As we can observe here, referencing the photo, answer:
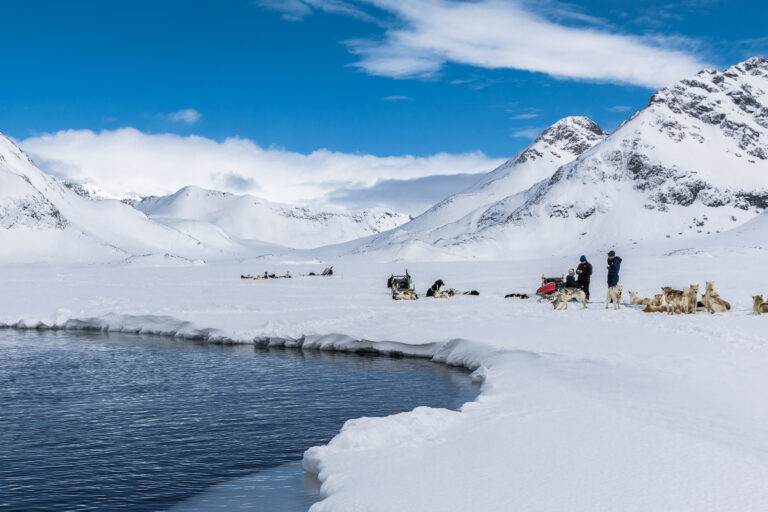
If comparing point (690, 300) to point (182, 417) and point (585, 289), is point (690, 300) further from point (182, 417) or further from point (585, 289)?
point (182, 417)

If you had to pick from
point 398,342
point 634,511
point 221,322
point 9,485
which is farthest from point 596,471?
point 221,322

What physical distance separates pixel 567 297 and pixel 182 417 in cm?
1829

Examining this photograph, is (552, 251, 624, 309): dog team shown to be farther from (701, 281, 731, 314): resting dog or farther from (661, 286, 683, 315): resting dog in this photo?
(701, 281, 731, 314): resting dog

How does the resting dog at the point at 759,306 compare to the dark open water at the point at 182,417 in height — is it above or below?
above

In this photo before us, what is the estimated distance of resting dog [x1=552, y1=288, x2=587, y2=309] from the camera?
91.3 feet

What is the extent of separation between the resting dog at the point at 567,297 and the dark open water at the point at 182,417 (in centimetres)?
893

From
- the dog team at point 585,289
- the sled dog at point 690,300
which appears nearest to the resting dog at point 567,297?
the dog team at point 585,289

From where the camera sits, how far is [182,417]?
1425 cm

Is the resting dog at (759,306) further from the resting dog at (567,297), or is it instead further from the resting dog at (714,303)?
the resting dog at (567,297)

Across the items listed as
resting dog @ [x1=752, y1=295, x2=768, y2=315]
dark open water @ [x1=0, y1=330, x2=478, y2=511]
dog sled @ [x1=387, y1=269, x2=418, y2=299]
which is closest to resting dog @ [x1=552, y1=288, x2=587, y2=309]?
resting dog @ [x1=752, y1=295, x2=768, y2=315]

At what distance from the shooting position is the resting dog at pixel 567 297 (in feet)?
91.3

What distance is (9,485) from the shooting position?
1024 cm

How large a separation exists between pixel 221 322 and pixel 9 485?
1875 cm

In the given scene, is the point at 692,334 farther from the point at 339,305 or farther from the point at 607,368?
the point at 339,305
